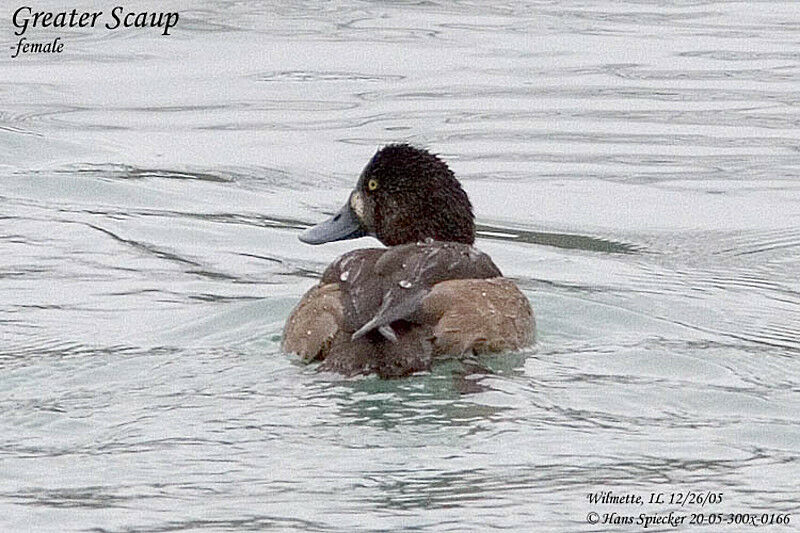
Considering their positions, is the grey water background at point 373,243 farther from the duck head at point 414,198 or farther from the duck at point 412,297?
the duck head at point 414,198

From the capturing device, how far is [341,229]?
8945mm

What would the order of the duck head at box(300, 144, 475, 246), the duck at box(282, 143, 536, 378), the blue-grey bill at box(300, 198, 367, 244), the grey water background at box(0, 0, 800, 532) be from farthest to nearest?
the blue-grey bill at box(300, 198, 367, 244), the duck head at box(300, 144, 475, 246), the duck at box(282, 143, 536, 378), the grey water background at box(0, 0, 800, 532)

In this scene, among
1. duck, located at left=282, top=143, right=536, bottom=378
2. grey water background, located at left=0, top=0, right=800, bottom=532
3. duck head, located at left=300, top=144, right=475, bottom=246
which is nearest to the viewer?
grey water background, located at left=0, top=0, right=800, bottom=532

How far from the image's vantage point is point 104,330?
8.23 meters

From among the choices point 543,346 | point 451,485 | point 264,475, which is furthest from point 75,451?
point 543,346

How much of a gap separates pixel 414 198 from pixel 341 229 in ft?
1.71

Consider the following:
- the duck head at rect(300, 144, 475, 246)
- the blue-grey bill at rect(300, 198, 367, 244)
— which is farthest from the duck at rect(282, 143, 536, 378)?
the blue-grey bill at rect(300, 198, 367, 244)

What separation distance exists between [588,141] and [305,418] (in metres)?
6.58

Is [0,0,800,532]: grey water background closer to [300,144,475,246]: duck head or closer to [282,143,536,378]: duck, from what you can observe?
[282,143,536,378]: duck

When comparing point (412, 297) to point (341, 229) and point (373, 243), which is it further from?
point (373, 243)

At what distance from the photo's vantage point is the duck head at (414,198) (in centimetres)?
855

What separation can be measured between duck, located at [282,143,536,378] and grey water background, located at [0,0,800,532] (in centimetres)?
10

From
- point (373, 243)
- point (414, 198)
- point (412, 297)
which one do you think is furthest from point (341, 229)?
point (412, 297)

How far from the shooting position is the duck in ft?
23.1
